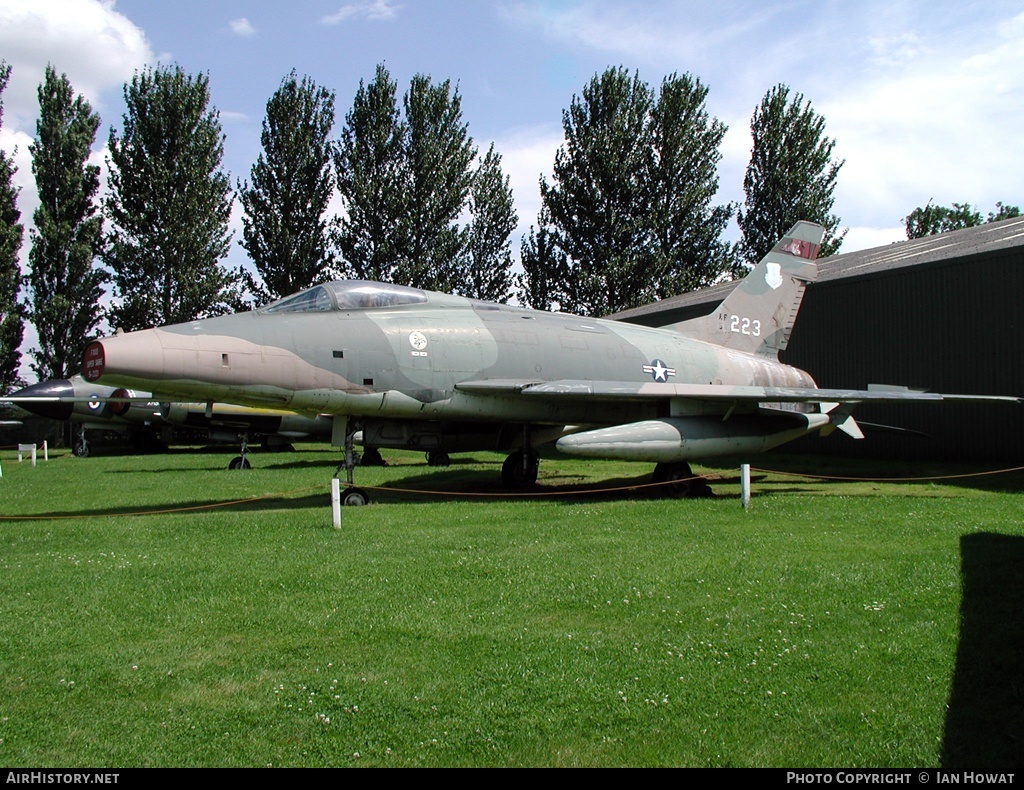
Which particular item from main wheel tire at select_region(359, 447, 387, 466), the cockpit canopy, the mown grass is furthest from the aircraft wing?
main wheel tire at select_region(359, 447, 387, 466)

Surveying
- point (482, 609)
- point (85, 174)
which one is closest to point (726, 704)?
point (482, 609)

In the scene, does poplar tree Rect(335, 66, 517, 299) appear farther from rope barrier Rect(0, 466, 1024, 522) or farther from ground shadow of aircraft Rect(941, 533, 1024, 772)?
ground shadow of aircraft Rect(941, 533, 1024, 772)

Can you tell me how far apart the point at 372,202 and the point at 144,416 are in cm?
1288

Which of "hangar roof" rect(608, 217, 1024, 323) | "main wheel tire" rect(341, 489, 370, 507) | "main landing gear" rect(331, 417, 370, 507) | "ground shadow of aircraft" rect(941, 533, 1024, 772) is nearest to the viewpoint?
"ground shadow of aircraft" rect(941, 533, 1024, 772)

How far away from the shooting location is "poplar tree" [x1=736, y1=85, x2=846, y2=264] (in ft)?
111

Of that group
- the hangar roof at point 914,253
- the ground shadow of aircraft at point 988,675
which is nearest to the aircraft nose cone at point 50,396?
the hangar roof at point 914,253

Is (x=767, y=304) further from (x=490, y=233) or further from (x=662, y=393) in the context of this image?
(x=490, y=233)

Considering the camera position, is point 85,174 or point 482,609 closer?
point 482,609

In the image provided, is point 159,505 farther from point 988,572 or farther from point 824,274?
point 824,274

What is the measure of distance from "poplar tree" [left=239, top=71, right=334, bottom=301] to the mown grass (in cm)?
2439

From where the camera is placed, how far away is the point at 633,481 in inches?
556

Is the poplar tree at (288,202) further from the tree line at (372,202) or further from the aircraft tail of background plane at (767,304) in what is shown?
the aircraft tail of background plane at (767,304)

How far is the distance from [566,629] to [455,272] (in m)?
30.2

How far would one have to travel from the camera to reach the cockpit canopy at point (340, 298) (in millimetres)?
10000
